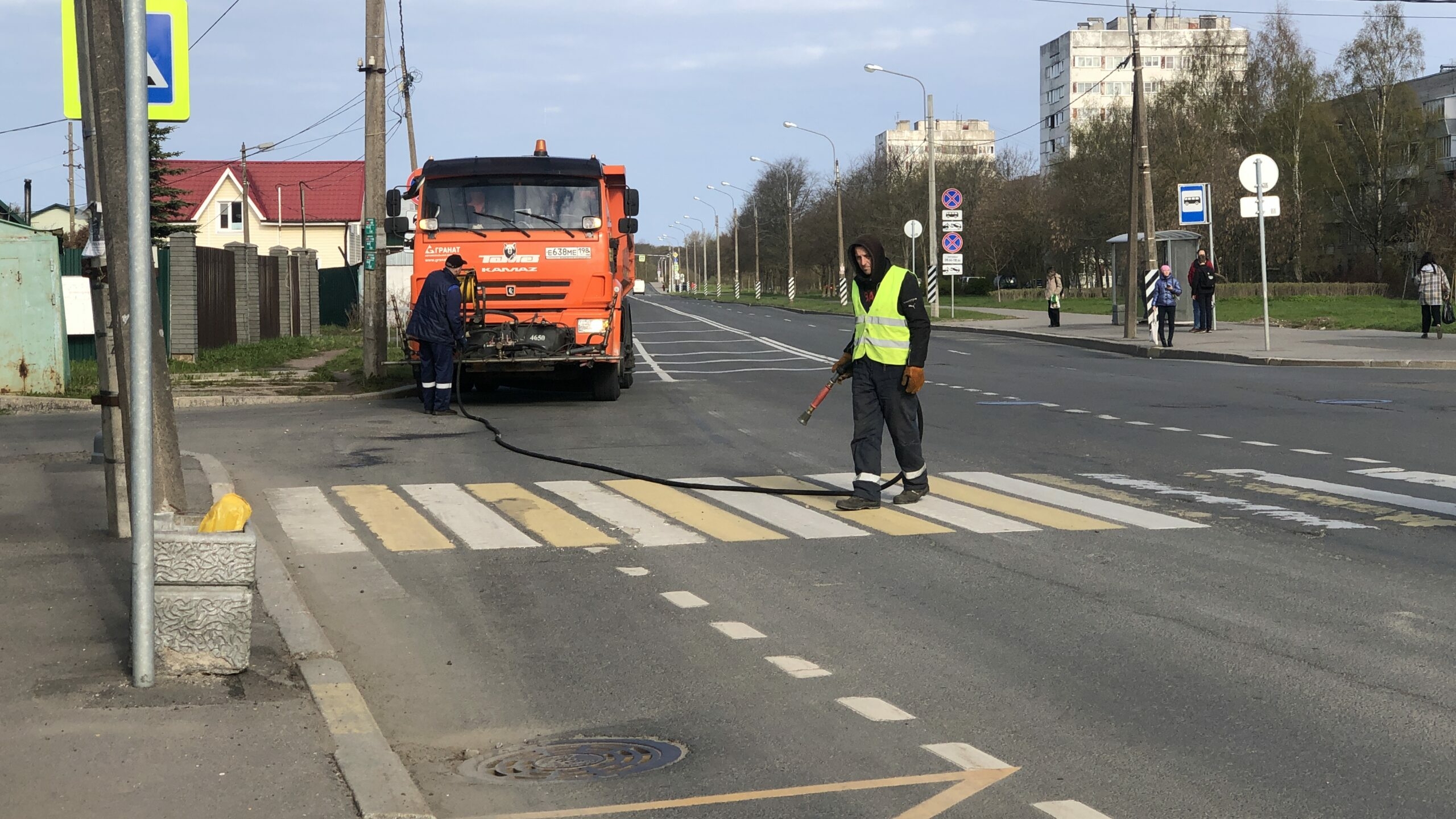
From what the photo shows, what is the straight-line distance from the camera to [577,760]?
17.1 ft

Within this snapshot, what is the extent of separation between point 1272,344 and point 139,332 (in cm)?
2838

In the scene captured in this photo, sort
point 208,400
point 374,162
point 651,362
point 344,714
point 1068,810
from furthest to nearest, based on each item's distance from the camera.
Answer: point 651,362
point 374,162
point 208,400
point 344,714
point 1068,810

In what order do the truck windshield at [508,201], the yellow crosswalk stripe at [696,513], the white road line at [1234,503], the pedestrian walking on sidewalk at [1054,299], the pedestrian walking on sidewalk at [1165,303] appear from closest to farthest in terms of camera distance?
the yellow crosswalk stripe at [696,513]
the white road line at [1234,503]
the truck windshield at [508,201]
the pedestrian walking on sidewalk at [1165,303]
the pedestrian walking on sidewalk at [1054,299]

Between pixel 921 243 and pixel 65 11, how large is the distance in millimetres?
79188

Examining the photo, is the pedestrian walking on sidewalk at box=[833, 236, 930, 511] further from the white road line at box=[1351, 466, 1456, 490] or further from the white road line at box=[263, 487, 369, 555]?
the white road line at box=[1351, 466, 1456, 490]

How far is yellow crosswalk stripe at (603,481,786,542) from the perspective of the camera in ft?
31.6

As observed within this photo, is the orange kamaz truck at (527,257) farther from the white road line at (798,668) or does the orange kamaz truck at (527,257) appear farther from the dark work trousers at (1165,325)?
the dark work trousers at (1165,325)

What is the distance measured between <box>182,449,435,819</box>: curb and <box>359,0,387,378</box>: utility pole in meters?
14.8

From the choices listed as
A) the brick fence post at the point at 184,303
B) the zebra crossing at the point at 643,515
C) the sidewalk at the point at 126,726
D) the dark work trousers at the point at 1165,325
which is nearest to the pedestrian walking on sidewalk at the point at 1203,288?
the dark work trousers at the point at 1165,325

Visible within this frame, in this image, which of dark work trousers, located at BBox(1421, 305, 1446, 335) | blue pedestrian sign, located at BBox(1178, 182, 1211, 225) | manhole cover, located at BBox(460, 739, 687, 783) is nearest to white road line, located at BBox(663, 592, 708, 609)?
manhole cover, located at BBox(460, 739, 687, 783)

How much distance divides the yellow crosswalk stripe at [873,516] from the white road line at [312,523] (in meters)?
3.18

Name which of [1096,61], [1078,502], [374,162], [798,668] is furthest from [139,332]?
[1096,61]

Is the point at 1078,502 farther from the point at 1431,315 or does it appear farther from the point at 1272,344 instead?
the point at 1431,315

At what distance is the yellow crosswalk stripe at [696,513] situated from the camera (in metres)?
9.64
